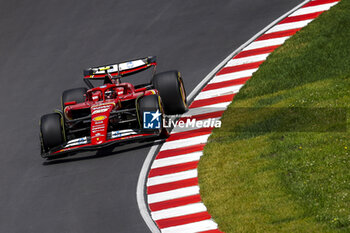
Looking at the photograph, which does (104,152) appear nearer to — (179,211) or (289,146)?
(179,211)

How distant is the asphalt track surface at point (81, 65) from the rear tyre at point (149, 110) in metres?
0.70

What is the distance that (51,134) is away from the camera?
15.0 metres

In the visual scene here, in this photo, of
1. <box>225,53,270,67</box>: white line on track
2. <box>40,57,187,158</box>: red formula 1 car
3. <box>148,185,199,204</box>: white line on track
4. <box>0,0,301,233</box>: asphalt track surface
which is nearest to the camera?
<box>148,185,199,204</box>: white line on track

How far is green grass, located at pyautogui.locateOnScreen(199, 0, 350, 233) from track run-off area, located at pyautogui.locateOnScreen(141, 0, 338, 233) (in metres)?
0.27

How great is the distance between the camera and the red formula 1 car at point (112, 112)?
14.6 m

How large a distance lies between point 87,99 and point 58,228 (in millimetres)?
4428

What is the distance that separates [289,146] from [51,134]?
503 cm

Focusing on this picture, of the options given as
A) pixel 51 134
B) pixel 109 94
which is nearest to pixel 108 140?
pixel 51 134

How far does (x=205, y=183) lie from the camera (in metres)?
13.0

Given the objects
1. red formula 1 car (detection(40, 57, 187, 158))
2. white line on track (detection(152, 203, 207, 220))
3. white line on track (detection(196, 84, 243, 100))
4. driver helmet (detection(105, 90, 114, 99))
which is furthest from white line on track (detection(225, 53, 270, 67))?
white line on track (detection(152, 203, 207, 220))

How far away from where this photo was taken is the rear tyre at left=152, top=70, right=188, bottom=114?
16109 mm

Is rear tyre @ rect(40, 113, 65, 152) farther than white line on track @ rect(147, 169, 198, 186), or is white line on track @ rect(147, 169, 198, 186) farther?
rear tyre @ rect(40, 113, 65, 152)

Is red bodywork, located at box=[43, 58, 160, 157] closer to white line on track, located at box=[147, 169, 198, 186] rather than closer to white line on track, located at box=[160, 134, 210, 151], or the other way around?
white line on track, located at box=[160, 134, 210, 151]

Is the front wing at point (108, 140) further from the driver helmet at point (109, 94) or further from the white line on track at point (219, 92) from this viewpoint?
the white line on track at point (219, 92)
